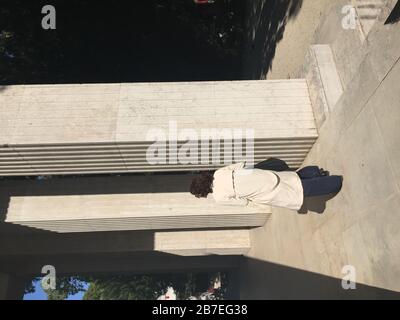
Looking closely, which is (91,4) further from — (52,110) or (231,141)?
(231,141)

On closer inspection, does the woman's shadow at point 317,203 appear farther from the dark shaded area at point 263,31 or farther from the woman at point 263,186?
the dark shaded area at point 263,31

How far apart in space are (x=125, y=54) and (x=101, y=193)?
5.44 meters

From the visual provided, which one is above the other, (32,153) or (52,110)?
(52,110)

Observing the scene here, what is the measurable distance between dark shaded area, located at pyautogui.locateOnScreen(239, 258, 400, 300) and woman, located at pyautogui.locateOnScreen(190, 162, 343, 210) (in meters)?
1.57

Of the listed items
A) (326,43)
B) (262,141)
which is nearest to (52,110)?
(262,141)

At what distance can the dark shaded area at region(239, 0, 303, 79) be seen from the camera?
466 inches

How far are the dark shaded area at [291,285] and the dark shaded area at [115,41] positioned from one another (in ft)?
25.3

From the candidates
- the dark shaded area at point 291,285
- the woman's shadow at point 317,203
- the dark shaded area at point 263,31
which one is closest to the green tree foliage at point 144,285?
the dark shaded area at point 291,285

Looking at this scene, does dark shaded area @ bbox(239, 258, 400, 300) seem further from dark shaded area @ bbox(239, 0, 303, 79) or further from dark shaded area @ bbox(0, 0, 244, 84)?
dark shaded area @ bbox(0, 0, 244, 84)

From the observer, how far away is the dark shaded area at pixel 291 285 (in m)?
5.55

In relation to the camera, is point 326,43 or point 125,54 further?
point 125,54
